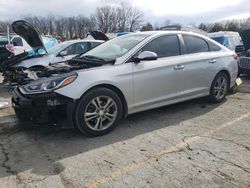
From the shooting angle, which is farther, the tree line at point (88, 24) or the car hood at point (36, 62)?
the tree line at point (88, 24)

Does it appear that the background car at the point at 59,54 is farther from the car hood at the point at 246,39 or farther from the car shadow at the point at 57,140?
the car hood at the point at 246,39

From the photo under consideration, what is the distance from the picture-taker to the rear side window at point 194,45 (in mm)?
5915

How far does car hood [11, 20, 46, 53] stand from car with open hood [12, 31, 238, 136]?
7.24 ft

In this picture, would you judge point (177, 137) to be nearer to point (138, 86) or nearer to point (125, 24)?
point (138, 86)

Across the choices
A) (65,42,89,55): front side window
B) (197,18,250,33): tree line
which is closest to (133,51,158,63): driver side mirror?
(65,42,89,55): front side window

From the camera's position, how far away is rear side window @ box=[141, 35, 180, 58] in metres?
5.36

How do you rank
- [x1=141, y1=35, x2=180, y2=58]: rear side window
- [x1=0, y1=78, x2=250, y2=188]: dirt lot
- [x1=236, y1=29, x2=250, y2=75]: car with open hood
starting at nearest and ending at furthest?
[x1=0, y1=78, x2=250, y2=188]: dirt lot, [x1=141, y1=35, x2=180, y2=58]: rear side window, [x1=236, y1=29, x2=250, y2=75]: car with open hood

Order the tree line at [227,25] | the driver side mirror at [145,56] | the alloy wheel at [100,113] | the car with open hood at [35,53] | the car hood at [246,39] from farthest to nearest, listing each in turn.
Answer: the tree line at [227,25] → the car hood at [246,39] → the car with open hood at [35,53] → the driver side mirror at [145,56] → the alloy wheel at [100,113]

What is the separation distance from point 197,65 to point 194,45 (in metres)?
0.45

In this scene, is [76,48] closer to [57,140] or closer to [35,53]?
[35,53]

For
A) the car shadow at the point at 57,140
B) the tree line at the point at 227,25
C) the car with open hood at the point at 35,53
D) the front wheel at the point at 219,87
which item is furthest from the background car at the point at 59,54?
the tree line at the point at 227,25

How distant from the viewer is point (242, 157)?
3838mm

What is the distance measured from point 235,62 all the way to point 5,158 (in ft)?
16.8

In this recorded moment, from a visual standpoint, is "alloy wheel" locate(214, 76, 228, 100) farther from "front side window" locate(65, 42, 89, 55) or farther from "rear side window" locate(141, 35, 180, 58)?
"front side window" locate(65, 42, 89, 55)
